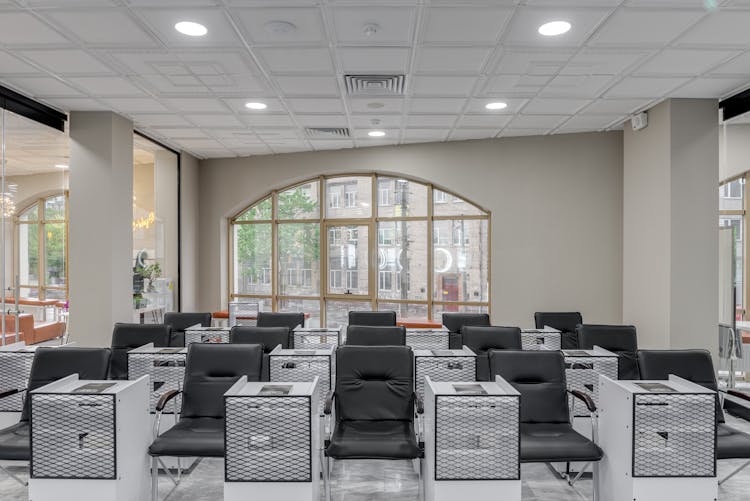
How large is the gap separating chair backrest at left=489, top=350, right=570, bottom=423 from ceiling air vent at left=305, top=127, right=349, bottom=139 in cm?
427

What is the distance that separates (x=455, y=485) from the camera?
291 cm

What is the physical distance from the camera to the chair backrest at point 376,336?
5016 millimetres

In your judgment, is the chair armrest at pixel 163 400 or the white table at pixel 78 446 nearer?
the white table at pixel 78 446

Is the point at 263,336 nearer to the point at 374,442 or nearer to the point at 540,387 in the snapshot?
the point at 374,442

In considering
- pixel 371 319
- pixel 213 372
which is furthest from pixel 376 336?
pixel 213 372

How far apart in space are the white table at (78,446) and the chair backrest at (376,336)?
241 centimetres

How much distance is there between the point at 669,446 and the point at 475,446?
3.44ft

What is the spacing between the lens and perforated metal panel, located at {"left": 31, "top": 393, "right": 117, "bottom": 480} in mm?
2926

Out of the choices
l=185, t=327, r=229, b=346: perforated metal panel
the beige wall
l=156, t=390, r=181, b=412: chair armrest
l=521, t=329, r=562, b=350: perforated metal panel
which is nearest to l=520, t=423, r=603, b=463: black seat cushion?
l=521, t=329, r=562, b=350: perforated metal panel

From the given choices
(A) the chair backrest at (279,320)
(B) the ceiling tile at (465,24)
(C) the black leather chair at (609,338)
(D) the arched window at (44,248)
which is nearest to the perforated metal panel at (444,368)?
(C) the black leather chair at (609,338)

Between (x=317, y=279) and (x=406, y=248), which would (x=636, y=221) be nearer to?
(x=406, y=248)

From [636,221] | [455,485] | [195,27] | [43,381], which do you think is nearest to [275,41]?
[195,27]

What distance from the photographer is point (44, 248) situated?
6855 millimetres

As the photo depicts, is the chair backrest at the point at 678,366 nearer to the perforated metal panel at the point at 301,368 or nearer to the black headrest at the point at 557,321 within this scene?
the black headrest at the point at 557,321
